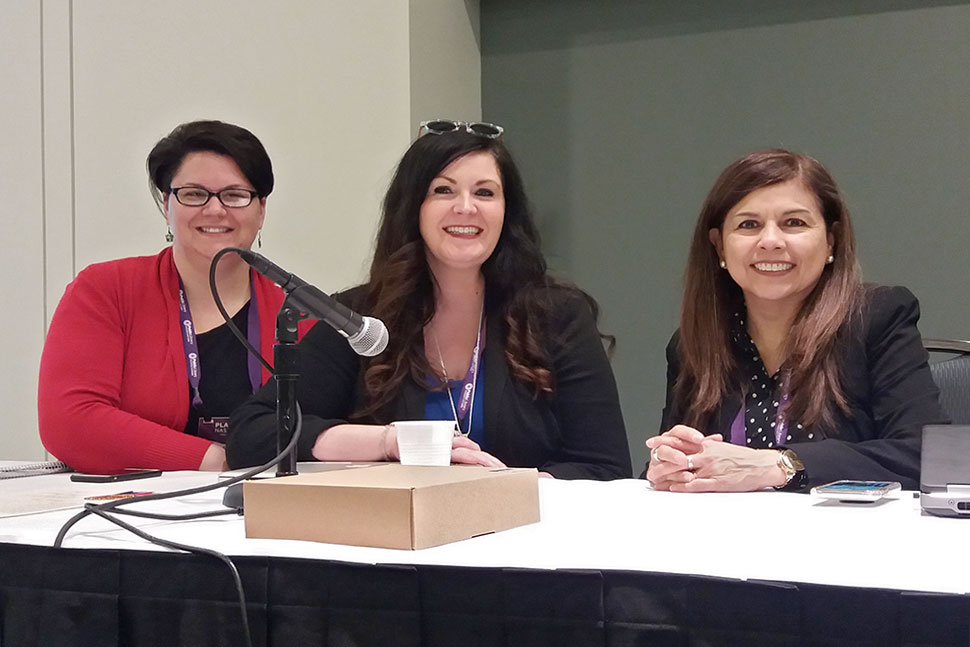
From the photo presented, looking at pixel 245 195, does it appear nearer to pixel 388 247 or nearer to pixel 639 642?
pixel 388 247

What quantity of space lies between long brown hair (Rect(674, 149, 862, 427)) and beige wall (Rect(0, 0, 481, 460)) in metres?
2.01

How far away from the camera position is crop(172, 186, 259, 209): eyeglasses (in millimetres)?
2342

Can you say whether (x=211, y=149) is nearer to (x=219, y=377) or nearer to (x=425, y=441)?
(x=219, y=377)

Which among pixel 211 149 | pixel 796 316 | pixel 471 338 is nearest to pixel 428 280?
pixel 471 338

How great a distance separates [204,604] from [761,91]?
133 inches

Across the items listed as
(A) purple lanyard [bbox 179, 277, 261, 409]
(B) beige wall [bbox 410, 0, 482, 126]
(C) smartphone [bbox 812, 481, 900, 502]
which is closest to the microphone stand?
(C) smartphone [bbox 812, 481, 900, 502]

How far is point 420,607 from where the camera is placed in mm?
892

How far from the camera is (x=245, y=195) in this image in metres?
2.38

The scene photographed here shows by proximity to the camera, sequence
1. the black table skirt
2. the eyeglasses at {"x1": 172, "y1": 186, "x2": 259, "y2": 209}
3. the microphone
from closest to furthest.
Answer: the black table skirt → the microphone → the eyeglasses at {"x1": 172, "y1": 186, "x2": 259, "y2": 209}

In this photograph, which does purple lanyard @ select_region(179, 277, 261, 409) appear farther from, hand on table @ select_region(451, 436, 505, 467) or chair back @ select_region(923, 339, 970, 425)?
chair back @ select_region(923, 339, 970, 425)

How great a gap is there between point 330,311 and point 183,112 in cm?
238

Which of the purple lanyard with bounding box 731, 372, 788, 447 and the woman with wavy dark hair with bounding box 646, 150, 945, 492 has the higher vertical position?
the woman with wavy dark hair with bounding box 646, 150, 945, 492

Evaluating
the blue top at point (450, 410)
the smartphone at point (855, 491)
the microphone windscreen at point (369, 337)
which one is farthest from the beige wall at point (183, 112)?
the smartphone at point (855, 491)

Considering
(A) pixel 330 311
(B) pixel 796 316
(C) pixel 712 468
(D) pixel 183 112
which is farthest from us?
(D) pixel 183 112
